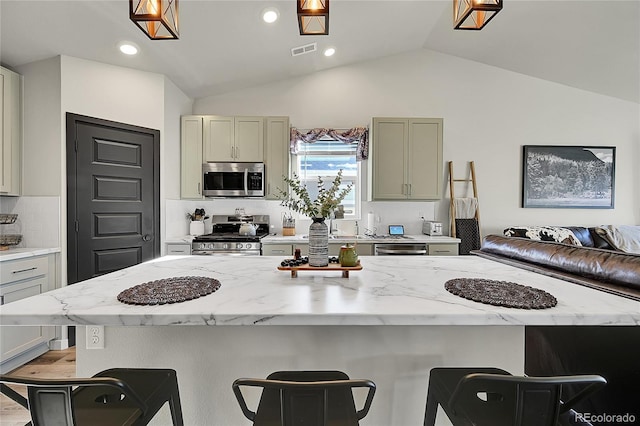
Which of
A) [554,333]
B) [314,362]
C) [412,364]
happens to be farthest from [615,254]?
[314,362]

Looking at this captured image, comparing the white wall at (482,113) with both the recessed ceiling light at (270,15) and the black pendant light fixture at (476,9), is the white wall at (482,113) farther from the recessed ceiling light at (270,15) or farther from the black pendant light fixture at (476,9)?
the black pendant light fixture at (476,9)

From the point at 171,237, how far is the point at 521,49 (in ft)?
16.0

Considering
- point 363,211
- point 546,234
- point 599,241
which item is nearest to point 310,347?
point 363,211

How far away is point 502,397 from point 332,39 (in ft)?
12.0

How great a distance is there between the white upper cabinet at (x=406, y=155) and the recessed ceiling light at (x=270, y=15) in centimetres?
160

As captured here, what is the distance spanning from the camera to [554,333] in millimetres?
1571

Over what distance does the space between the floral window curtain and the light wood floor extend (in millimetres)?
3167

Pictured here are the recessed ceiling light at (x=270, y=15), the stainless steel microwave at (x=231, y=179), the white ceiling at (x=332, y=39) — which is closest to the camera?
the white ceiling at (x=332, y=39)

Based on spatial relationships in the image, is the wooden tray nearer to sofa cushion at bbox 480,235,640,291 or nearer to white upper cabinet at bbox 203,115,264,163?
sofa cushion at bbox 480,235,640,291

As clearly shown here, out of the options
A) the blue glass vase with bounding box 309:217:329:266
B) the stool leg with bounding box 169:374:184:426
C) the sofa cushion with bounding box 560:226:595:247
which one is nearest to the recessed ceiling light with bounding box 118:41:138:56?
the blue glass vase with bounding box 309:217:329:266

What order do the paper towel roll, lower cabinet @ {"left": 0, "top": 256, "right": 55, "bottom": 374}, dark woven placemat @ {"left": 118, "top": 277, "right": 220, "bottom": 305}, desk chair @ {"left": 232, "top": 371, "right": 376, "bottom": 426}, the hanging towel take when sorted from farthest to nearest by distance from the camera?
the hanging towel, the paper towel roll, lower cabinet @ {"left": 0, "top": 256, "right": 55, "bottom": 374}, dark woven placemat @ {"left": 118, "top": 277, "right": 220, "bottom": 305}, desk chair @ {"left": 232, "top": 371, "right": 376, "bottom": 426}

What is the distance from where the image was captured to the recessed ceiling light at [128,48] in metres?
2.83

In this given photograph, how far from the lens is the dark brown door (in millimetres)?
2885

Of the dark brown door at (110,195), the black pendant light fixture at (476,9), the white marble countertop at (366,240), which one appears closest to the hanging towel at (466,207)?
the white marble countertop at (366,240)
